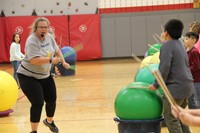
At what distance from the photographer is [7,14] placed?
17781 millimetres

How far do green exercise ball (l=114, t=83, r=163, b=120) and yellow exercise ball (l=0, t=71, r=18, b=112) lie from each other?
10.6 ft

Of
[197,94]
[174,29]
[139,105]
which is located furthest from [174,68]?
[197,94]

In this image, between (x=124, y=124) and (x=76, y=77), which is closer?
(x=124, y=124)

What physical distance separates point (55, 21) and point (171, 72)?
13360mm

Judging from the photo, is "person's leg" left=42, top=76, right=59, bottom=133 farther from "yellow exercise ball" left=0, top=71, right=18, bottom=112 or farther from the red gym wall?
the red gym wall

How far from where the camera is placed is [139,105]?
184 inches

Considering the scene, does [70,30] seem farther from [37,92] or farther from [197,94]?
[37,92]

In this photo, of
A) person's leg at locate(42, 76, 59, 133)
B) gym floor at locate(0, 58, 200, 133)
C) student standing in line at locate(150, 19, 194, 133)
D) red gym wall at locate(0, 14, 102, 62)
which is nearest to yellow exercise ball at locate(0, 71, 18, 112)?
gym floor at locate(0, 58, 200, 133)

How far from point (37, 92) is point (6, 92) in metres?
1.85

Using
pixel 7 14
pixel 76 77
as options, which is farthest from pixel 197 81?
pixel 7 14

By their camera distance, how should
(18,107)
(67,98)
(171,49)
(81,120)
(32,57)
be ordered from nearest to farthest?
(171,49)
(32,57)
(81,120)
(18,107)
(67,98)

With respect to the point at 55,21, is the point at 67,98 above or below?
below

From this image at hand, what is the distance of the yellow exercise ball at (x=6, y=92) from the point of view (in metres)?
7.33

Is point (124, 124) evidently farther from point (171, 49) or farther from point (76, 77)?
point (76, 77)
